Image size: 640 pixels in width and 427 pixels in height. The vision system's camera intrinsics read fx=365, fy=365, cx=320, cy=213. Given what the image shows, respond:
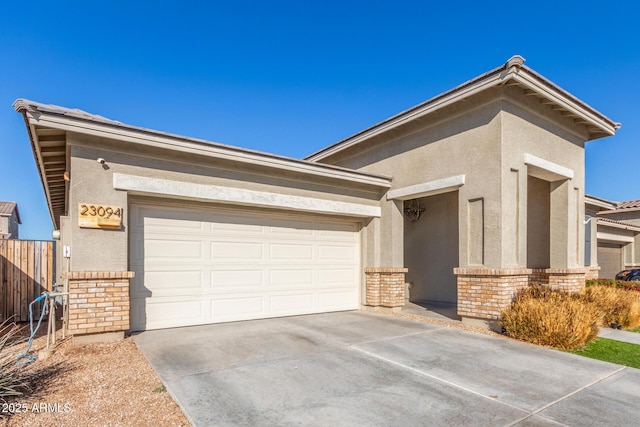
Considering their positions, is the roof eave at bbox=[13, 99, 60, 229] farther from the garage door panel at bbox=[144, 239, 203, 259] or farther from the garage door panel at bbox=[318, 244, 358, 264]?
the garage door panel at bbox=[318, 244, 358, 264]

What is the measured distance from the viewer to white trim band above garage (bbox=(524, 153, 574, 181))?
8.54m

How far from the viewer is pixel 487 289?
7887mm

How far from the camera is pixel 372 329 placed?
7828mm

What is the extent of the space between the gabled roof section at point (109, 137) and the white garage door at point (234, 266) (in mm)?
1320

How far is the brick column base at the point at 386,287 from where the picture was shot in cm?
983

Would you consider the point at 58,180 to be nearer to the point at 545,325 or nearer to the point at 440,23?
the point at 545,325

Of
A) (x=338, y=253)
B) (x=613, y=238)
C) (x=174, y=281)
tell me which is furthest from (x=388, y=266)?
(x=613, y=238)

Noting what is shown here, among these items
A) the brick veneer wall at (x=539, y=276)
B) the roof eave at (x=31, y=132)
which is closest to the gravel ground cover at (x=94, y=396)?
the roof eave at (x=31, y=132)

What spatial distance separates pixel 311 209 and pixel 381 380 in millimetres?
5148

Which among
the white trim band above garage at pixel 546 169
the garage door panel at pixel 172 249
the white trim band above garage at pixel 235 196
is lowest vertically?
the garage door panel at pixel 172 249

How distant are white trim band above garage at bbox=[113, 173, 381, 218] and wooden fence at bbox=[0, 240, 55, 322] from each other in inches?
190

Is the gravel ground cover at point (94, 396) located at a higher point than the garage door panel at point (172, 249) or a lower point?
lower

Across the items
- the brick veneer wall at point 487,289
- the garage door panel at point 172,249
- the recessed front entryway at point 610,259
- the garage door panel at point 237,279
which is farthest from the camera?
the recessed front entryway at point 610,259

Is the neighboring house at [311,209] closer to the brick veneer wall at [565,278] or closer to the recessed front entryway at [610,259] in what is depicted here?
the brick veneer wall at [565,278]
